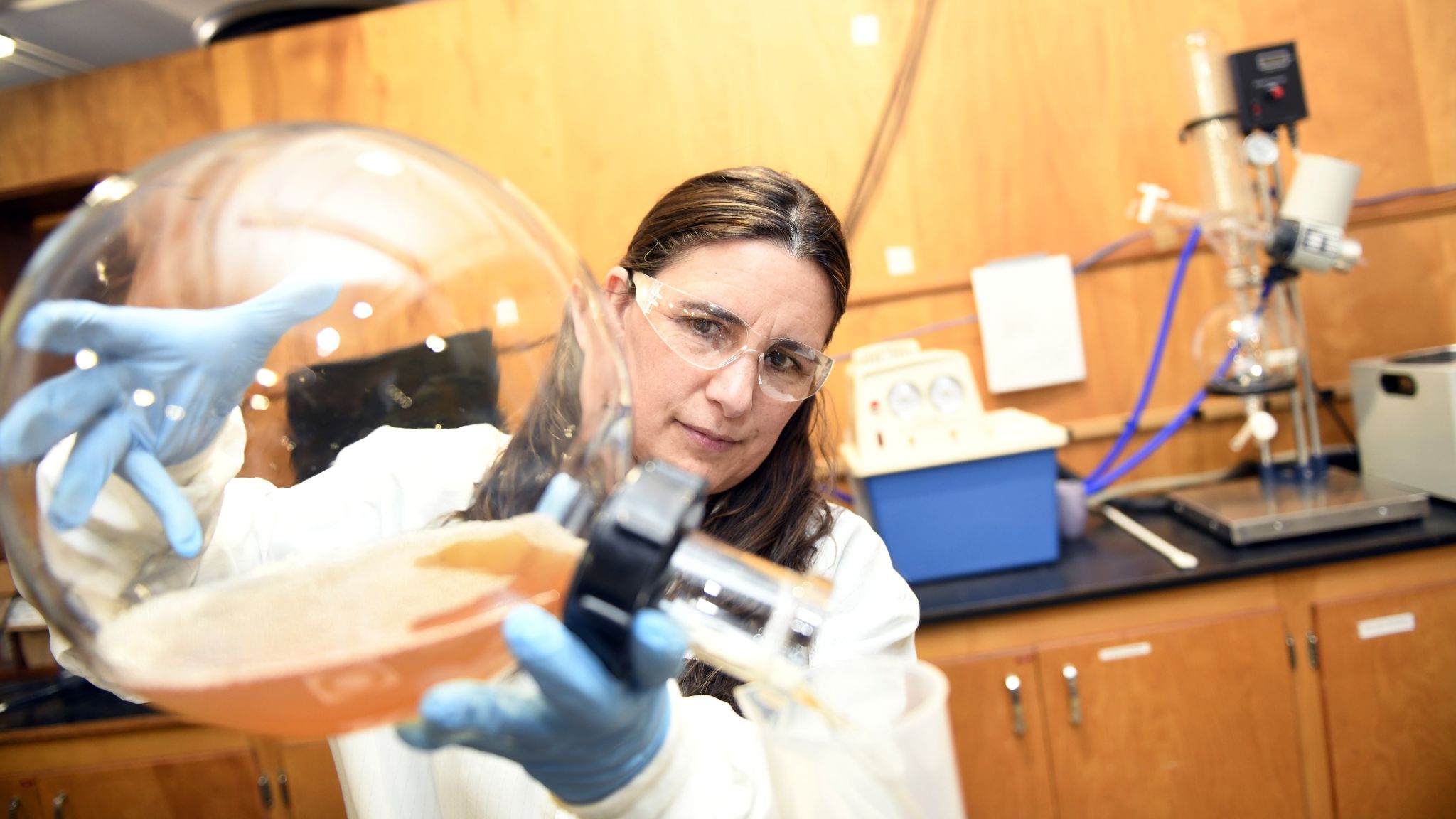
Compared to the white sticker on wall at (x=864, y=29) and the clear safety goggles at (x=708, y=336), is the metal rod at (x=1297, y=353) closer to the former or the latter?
the white sticker on wall at (x=864, y=29)

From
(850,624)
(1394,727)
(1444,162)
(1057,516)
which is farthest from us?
(1444,162)

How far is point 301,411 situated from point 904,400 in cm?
158

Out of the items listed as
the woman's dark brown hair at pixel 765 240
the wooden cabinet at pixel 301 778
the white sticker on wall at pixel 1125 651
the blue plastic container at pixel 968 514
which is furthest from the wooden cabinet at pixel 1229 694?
the wooden cabinet at pixel 301 778

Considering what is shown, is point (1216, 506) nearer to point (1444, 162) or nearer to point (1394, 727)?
point (1394, 727)

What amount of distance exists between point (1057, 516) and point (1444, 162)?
5.09 ft

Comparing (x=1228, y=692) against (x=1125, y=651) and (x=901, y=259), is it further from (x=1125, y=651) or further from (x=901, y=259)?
(x=901, y=259)

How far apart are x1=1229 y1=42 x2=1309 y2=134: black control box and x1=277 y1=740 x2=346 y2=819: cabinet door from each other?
2.60 metres

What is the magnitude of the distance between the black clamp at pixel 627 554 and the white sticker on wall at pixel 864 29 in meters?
2.19

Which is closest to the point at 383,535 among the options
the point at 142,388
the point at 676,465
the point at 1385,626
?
the point at 142,388

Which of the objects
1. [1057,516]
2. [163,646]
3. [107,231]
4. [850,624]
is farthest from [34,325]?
[1057,516]

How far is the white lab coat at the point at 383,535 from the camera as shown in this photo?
546 mm

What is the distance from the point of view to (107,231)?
58 centimetres

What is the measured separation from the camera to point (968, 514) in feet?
6.41

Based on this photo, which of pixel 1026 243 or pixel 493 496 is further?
pixel 1026 243
